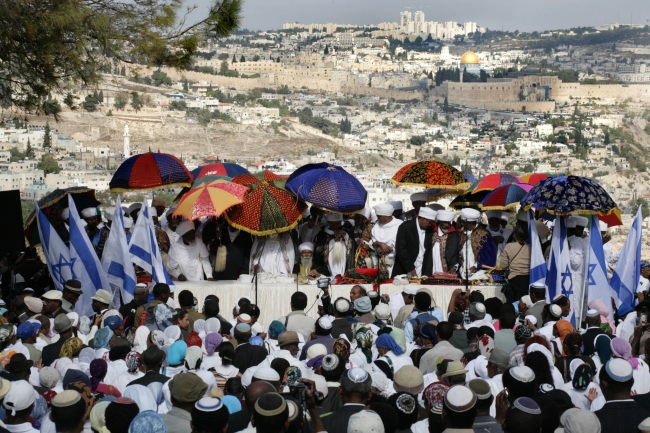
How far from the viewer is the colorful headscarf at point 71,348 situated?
4.41 m

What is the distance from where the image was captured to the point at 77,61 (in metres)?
6.53

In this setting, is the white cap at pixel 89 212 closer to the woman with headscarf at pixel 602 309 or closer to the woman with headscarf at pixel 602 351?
the woman with headscarf at pixel 602 309

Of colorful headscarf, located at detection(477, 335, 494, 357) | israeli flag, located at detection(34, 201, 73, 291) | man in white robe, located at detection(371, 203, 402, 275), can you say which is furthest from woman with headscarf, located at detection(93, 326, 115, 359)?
man in white robe, located at detection(371, 203, 402, 275)

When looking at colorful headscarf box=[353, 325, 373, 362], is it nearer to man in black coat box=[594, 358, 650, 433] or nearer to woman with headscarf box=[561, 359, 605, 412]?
woman with headscarf box=[561, 359, 605, 412]

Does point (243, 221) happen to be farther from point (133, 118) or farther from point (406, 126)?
point (406, 126)

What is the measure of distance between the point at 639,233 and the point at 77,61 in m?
3.96

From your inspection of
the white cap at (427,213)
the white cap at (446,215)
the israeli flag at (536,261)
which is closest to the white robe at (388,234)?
the white cap at (427,213)

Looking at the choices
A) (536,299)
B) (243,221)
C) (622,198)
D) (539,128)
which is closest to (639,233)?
(536,299)

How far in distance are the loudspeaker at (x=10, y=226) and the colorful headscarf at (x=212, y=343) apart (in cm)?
246

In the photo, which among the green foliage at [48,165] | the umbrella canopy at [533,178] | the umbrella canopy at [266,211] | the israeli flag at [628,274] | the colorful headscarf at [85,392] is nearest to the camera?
the colorful headscarf at [85,392]

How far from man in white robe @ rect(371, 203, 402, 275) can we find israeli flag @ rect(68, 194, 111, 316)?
1921mm

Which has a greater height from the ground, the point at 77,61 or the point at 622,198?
the point at 77,61

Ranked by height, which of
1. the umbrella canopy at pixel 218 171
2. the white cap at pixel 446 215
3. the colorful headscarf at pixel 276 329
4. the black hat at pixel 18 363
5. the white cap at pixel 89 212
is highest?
the umbrella canopy at pixel 218 171

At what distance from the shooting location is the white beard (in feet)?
21.9
